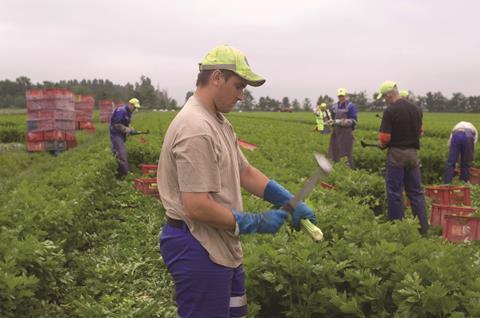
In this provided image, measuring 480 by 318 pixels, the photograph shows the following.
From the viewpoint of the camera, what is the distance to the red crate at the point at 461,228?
6.37m

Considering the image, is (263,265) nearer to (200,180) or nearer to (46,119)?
(200,180)

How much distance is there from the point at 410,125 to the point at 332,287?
411cm

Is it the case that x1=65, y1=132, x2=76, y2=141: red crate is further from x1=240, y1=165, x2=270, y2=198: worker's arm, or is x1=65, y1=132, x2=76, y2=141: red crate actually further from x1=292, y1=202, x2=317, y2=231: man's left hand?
x1=292, y1=202, x2=317, y2=231: man's left hand

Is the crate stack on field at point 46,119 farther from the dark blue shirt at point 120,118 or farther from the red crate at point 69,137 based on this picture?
the dark blue shirt at point 120,118

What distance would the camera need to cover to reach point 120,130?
1138 centimetres

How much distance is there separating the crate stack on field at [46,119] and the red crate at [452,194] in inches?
605

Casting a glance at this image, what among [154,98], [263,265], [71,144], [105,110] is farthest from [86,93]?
[263,265]

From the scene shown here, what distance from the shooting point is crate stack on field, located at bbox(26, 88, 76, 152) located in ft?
63.7

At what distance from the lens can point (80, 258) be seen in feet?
19.9

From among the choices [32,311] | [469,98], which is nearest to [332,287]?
[32,311]

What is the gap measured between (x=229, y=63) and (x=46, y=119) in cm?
1865

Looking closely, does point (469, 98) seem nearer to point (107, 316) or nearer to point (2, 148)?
point (2, 148)

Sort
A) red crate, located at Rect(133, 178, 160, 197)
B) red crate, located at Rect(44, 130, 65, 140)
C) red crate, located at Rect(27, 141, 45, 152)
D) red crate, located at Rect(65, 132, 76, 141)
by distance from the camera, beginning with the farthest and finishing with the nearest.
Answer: red crate, located at Rect(65, 132, 76, 141) < red crate, located at Rect(44, 130, 65, 140) < red crate, located at Rect(27, 141, 45, 152) < red crate, located at Rect(133, 178, 160, 197)

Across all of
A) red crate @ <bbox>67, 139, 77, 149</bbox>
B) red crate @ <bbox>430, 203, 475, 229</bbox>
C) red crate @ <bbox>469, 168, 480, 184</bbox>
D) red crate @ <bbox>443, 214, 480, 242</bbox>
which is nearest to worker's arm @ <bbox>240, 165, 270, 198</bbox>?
red crate @ <bbox>443, 214, 480, 242</bbox>
